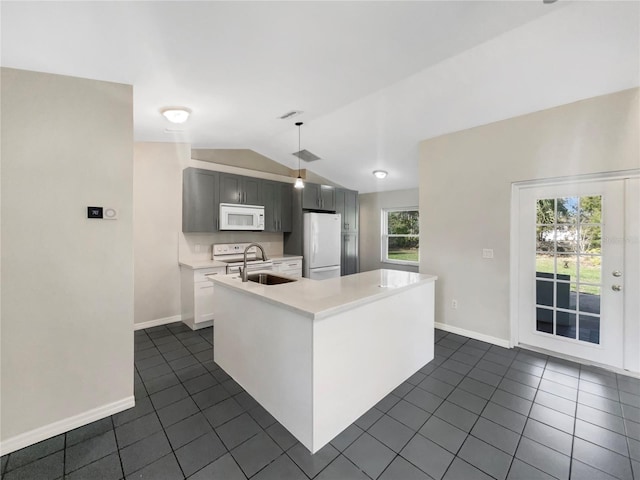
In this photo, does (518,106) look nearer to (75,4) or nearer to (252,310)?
(252,310)

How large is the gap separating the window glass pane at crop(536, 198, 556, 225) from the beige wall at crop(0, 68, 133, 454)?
4022mm

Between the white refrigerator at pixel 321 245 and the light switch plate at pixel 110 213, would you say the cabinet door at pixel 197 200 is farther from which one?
the light switch plate at pixel 110 213

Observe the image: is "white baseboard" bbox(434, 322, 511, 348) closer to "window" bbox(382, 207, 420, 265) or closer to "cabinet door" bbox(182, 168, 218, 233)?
"window" bbox(382, 207, 420, 265)

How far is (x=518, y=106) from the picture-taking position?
9.53 ft

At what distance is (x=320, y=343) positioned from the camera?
1715 millimetres

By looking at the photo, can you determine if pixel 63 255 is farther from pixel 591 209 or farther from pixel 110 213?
pixel 591 209

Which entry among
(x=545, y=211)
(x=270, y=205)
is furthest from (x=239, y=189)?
(x=545, y=211)

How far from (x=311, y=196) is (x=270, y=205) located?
83 centimetres

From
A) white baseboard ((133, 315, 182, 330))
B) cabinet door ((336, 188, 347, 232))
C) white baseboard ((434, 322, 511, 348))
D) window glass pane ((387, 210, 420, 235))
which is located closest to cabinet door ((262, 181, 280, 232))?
cabinet door ((336, 188, 347, 232))

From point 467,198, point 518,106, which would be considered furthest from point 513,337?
point 518,106

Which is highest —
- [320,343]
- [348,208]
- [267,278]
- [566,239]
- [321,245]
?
[348,208]

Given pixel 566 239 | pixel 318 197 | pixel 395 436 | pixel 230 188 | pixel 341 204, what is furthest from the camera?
pixel 341 204

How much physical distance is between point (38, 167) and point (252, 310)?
5.60 feet

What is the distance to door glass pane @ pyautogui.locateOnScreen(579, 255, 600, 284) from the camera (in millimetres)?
2771
